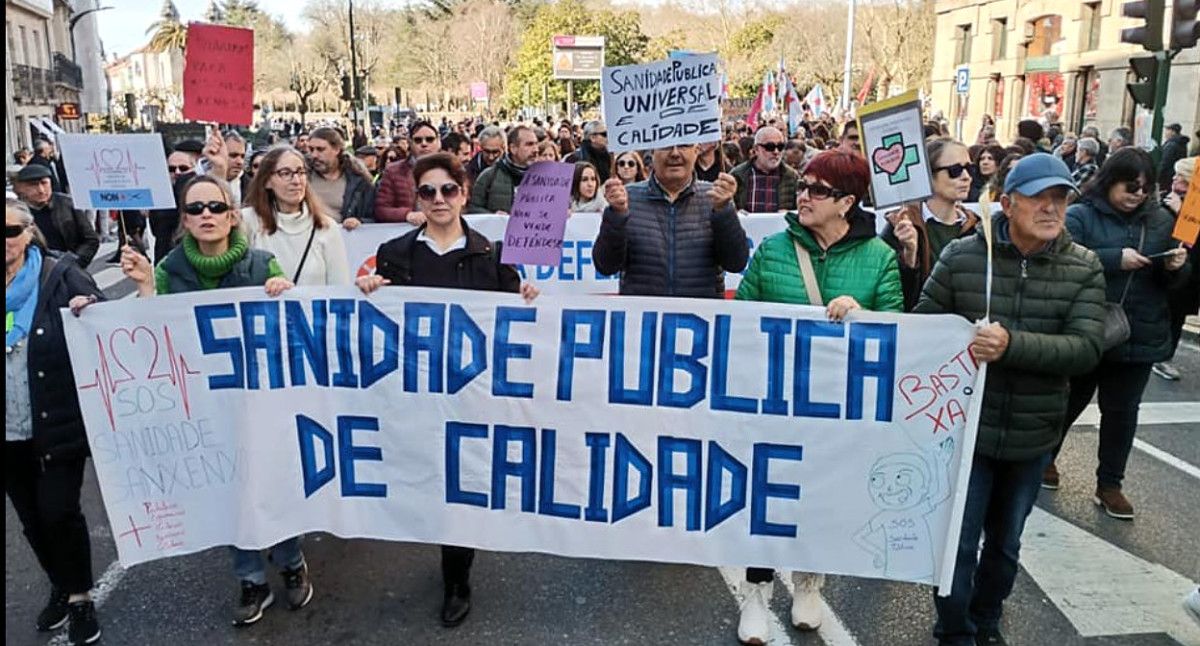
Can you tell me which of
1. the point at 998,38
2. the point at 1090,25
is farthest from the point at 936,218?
the point at 998,38

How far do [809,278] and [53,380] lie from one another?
2779mm

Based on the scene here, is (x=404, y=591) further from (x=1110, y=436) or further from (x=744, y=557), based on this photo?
(x=1110, y=436)

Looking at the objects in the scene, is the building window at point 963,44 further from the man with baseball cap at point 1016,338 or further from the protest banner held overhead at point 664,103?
the man with baseball cap at point 1016,338

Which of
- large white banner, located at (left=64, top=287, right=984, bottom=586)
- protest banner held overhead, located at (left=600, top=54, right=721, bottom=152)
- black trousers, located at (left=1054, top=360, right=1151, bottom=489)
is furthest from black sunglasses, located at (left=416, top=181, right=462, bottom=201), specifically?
black trousers, located at (left=1054, top=360, right=1151, bottom=489)

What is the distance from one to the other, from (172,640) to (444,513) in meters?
1.14

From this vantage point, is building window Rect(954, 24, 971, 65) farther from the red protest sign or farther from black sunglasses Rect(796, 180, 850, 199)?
black sunglasses Rect(796, 180, 850, 199)

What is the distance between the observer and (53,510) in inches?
135

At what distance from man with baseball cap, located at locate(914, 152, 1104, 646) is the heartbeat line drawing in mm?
2726

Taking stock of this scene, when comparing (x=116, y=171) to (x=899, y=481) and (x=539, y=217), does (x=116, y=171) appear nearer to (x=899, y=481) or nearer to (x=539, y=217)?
(x=539, y=217)

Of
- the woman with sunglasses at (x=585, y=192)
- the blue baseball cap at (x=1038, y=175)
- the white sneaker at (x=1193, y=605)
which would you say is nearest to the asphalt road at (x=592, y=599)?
the white sneaker at (x=1193, y=605)

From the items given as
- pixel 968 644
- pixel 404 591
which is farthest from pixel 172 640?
pixel 968 644

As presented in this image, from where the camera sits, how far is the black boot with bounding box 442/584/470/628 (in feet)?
11.9

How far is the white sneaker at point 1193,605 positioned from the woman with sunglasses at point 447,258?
8.90 feet

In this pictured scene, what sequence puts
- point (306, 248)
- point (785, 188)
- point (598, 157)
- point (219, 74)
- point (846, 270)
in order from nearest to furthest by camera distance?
point (846, 270) < point (306, 248) < point (219, 74) < point (785, 188) < point (598, 157)
